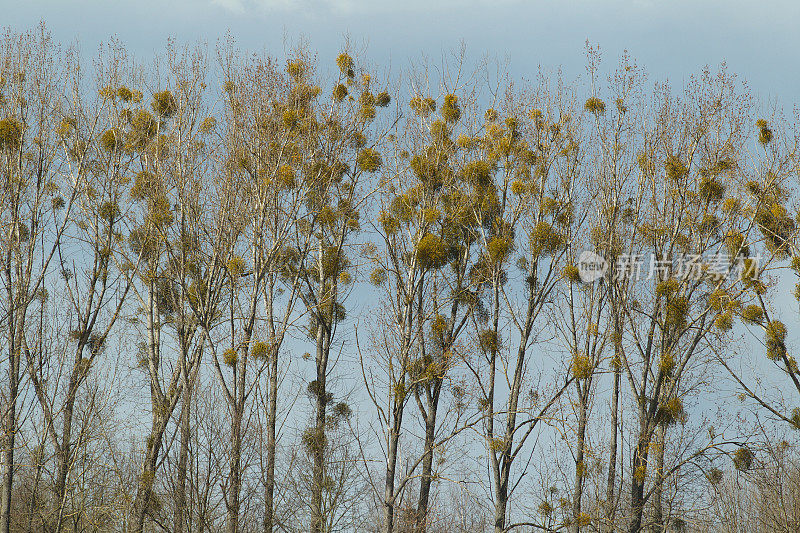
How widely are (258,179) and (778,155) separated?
1203 centimetres

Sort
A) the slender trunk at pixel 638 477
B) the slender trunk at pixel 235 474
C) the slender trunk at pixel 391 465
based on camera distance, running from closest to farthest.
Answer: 1. the slender trunk at pixel 235 474
2. the slender trunk at pixel 391 465
3. the slender trunk at pixel 638 477

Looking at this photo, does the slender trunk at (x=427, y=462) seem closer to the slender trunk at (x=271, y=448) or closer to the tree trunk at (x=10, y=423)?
the slender trunk at (x=271, y=448)

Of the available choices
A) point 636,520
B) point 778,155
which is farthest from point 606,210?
point 636,520

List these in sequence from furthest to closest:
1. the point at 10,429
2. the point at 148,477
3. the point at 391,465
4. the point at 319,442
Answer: the point at 319,442 < the point at 391,465 < the point at 10,429 < the point at 148,477

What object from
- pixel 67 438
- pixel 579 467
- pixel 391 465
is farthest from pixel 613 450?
pixel 67 438

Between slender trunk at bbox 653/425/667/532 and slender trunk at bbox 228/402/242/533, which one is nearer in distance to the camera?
slender trunk at bbox 228/402/242/533

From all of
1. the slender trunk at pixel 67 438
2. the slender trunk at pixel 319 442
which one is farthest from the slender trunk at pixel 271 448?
the slender trunk at pixel 67 438

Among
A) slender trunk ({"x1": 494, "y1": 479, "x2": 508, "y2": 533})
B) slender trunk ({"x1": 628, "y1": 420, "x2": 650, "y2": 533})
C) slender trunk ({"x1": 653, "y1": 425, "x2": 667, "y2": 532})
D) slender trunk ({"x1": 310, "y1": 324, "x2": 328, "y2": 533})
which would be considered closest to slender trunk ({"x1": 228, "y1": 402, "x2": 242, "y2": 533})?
slender trunk ({"x1": 310, "y1": 324, "x2": 328, "y2": 533})

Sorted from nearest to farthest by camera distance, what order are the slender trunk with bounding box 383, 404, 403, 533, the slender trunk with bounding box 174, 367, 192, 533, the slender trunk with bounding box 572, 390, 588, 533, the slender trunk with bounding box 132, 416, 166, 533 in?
the slender trunk with bounding box 174, 367, 192, 533 → the slender trunk with bounding box 132, 416, 166, 533 → the slender trunk with bounding box 383, 404, 403, 533 → the slender trunk with bounding box 572, 390, 588, 533

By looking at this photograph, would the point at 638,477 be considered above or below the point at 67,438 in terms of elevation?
below

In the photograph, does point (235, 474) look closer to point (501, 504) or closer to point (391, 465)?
point (391, 465)

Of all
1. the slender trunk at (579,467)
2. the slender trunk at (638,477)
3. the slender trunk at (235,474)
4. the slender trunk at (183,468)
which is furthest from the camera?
the slender trunk at (579,467)

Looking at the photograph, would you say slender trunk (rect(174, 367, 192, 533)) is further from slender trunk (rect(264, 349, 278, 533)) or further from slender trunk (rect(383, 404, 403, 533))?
slender trunk (rect(383, 404, 403, 533))

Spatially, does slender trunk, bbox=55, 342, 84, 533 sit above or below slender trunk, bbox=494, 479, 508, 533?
above
